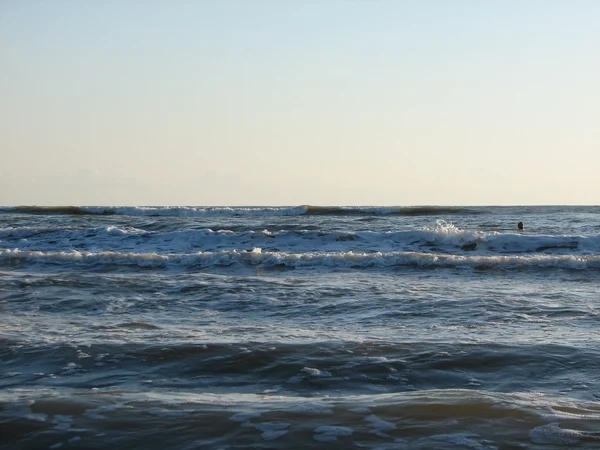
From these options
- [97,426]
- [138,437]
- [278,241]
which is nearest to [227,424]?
[138,437]

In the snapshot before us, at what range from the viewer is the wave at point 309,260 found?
38.9 feet

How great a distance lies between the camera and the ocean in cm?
362

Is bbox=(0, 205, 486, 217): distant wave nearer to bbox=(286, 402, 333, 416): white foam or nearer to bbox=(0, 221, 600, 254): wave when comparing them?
bbox=(0, 221, 600, 254): wave

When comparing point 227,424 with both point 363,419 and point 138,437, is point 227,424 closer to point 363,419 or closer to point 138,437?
point 138,437

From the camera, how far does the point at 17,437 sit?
3533 mm

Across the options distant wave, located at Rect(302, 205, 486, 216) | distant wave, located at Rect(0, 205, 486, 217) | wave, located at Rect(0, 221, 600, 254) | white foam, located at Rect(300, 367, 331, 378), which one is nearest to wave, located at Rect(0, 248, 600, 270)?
wave, located at Rect(0, 221, 600, 254)

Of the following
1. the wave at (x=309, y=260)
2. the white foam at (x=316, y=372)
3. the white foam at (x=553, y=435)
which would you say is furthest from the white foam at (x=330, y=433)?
the wave at (x=309, y=260)

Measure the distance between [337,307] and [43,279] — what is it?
4.65m

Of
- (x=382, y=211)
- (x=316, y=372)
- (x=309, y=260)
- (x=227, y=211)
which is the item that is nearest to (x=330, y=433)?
(x=316, y=372)

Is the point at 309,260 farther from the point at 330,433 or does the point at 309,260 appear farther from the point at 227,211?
the point at 227,211

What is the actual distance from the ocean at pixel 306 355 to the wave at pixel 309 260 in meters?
0.06

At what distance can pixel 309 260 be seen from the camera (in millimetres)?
12602

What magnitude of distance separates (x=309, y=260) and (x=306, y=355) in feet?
24.0

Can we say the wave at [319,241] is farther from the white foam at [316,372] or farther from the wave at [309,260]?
the white foam at [316,372]
